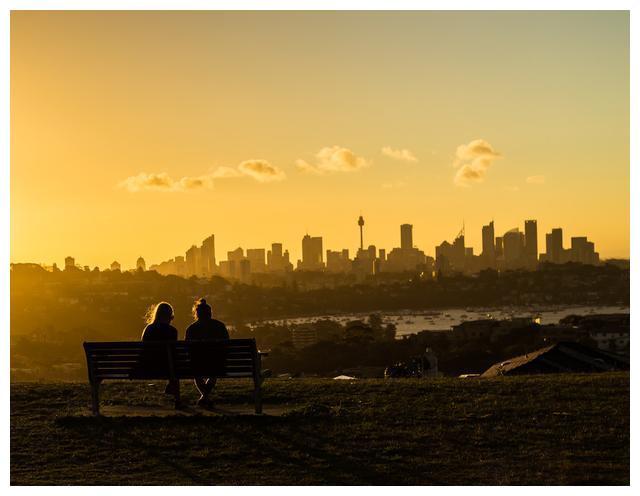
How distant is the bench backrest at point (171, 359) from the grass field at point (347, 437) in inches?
16.8

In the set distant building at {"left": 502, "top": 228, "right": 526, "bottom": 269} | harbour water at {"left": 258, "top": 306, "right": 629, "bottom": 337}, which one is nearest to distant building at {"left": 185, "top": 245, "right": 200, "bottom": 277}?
harbour water at {"left": 258, "top": 306, "right": 629, "bottom": 337}

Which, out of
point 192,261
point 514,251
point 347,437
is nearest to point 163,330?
point 347,437

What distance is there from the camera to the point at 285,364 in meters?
43.4

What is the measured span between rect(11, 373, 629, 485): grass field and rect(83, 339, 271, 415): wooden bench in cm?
40

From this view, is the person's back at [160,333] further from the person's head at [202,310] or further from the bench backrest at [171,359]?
the bench backrest at [171,359]

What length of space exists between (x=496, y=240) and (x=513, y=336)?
48544mm

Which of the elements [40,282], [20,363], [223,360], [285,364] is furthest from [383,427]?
[40,282]

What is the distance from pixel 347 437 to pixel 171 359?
6.72 ft

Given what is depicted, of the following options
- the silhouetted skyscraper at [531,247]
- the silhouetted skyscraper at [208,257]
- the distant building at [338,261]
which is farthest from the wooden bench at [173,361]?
the silhouetted skyscraper at [531,247]

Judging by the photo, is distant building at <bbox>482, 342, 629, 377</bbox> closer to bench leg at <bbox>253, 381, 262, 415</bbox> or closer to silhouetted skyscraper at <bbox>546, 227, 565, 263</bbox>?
bench leg at <bbox>253, 381, 262, 415</bbox>

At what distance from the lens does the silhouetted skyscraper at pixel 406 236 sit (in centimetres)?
10906

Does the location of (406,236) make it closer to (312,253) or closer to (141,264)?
(312,253)

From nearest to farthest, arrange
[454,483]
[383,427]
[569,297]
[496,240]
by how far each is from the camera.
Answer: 1. [454,483]
2. [383,427]
3. [569,297]
4. [496,240]
